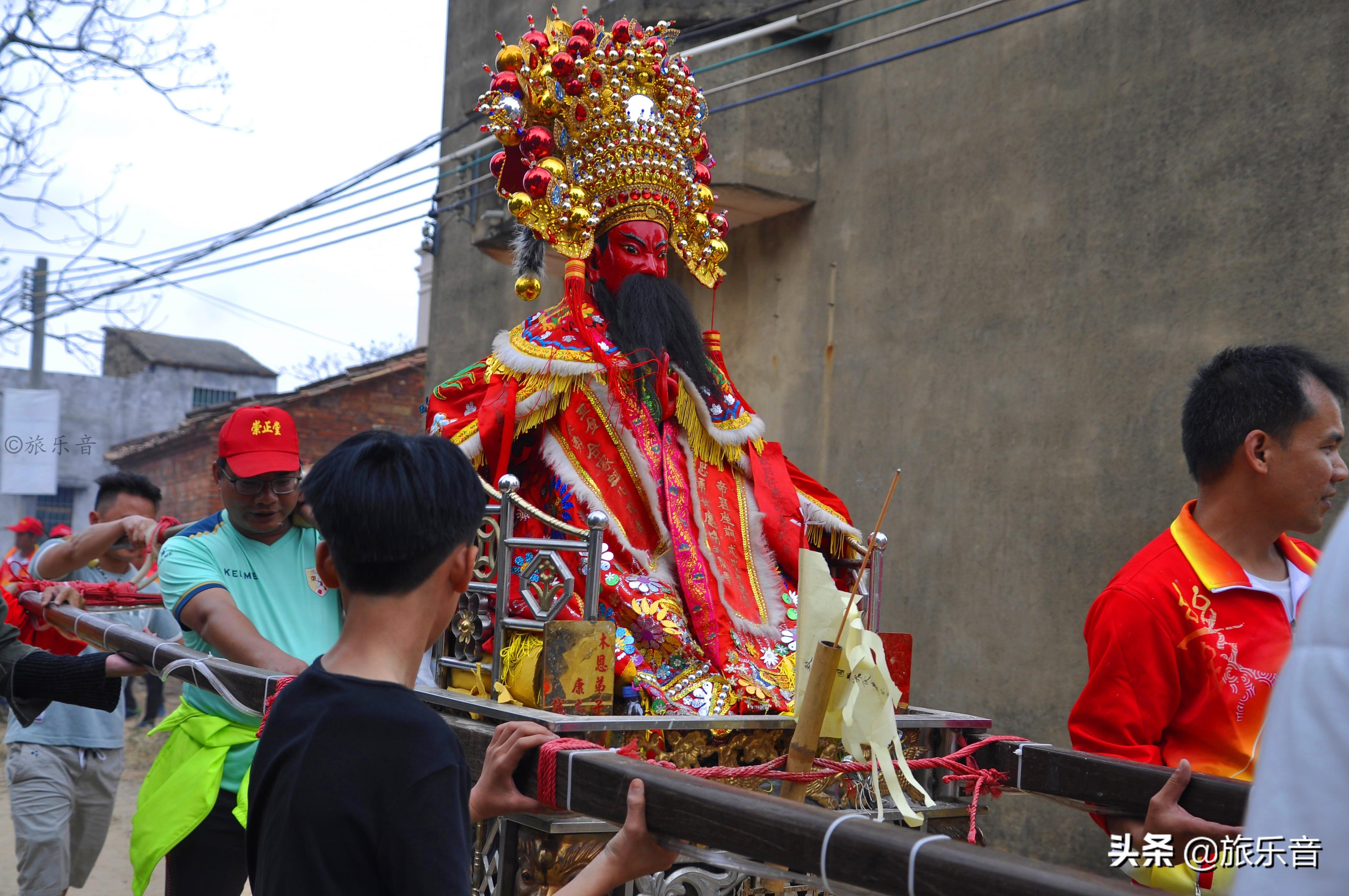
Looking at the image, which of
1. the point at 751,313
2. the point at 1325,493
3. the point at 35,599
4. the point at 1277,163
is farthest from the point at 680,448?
the point at 751,313

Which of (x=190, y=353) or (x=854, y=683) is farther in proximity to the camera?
(x=190, y=353)

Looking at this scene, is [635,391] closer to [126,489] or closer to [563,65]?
[563,65]

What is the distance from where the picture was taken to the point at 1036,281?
19.6 feet

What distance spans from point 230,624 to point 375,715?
5.42ft

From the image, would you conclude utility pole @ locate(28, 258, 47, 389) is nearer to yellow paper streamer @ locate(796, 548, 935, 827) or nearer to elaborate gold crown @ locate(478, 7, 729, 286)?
elaborate gold crown @ locate(478, 7, 729, 286)

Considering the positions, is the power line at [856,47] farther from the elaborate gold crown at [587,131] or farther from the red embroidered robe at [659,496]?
the red embroidered robe at [659,496]

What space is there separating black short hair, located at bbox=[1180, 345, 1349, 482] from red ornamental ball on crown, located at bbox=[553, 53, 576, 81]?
2.30m

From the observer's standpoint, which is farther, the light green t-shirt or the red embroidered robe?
the red embroidered robe

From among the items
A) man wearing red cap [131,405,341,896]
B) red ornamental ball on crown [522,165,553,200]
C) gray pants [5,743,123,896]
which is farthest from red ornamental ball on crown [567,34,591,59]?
gray pants [5,743,123,896]

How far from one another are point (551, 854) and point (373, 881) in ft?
4.02

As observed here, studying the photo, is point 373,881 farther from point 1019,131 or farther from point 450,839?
point 1019,131

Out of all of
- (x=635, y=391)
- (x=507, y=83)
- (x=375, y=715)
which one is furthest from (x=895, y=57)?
(x=375, y=715)

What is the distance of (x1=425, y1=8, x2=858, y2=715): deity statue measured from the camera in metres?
3.64

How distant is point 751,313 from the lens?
7914 millimetres
